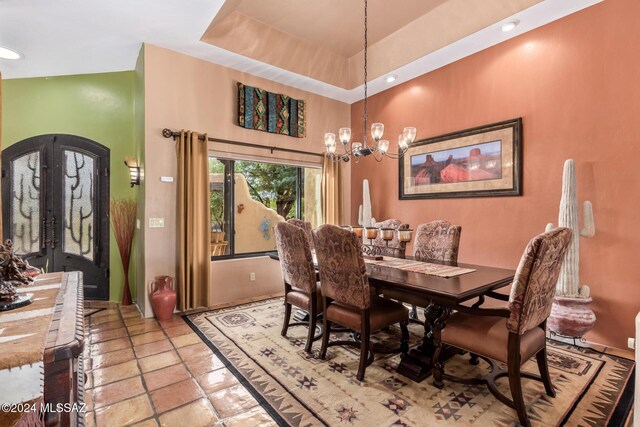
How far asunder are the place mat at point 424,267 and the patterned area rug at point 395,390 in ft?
2.56

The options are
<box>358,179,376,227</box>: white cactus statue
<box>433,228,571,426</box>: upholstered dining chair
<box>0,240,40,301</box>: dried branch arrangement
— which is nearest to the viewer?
<box>0,240,40,301</box>: dried branch arrangement

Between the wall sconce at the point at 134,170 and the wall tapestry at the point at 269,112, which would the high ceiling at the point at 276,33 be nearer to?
the wall tapestry at the point at 269,112

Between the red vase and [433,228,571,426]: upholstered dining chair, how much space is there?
289 centimetres

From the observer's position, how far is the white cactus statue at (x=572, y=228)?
2.81 meters

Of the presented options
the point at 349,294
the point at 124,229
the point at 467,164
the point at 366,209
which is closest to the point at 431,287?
the point at 349,294

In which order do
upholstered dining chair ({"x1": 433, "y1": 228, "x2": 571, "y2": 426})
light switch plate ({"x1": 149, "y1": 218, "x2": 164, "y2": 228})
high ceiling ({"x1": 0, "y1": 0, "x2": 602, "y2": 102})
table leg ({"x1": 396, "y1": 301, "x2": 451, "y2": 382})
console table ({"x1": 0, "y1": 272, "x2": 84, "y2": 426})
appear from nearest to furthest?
console table ({"x1": 0, "y1": 272, "x2": 84, "y2": 426}), upholstered dining chair ({"x1": 433, "y1": 228, "x2": 571, "y2": 426}), table leg ({"x1": 396, "y1": 301, "x2": 451, "y2": 382}), high ceiling ({"x1": 0, "y1": 0, "x2": 602, "y2": 102}), light switch plate ({"x1": 149, "y1": 218, "x2": 164, "y2": 228})

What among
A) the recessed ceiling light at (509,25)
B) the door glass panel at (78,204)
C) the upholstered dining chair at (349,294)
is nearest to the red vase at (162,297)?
the door glass panel at (78,204)

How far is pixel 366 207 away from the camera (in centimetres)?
486

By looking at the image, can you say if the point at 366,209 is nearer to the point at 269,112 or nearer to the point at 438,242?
the point at 438,242

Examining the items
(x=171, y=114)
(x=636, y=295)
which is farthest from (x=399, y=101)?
(x=636, y=295)

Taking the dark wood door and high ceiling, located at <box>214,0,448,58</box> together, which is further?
the dark wood door

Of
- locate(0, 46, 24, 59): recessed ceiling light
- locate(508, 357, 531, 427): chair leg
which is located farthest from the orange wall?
locate(0, 46, 24, 59): recessed ceiling light

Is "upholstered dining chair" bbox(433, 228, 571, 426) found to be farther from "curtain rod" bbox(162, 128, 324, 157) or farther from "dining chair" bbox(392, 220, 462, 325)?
"curtain rod" bbox(162, 128, 324, 157)

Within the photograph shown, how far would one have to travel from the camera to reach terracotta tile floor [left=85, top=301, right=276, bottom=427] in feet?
6.18
